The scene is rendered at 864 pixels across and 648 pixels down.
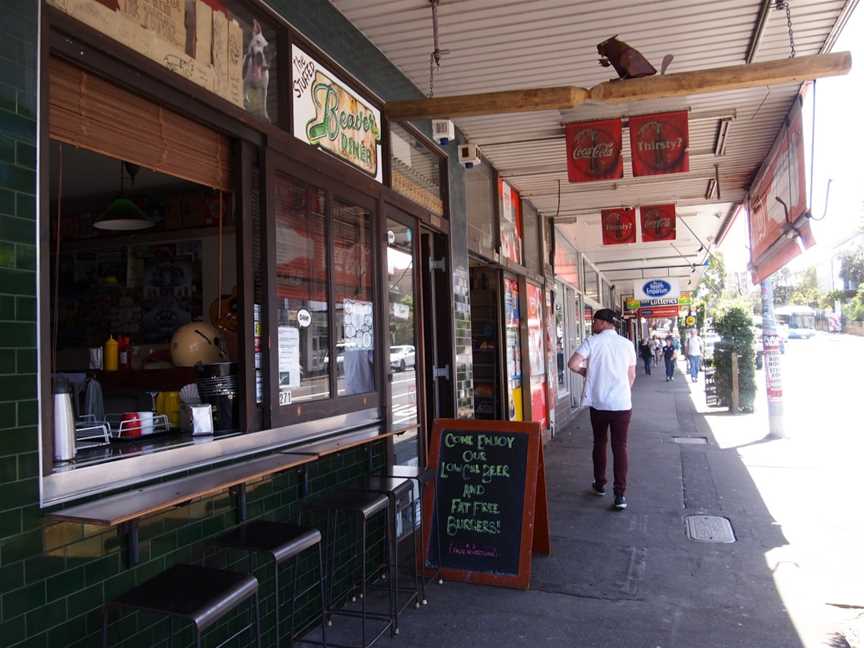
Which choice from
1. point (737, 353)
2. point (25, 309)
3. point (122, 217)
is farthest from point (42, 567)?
point (737, 353)

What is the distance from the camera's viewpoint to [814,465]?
282 inches

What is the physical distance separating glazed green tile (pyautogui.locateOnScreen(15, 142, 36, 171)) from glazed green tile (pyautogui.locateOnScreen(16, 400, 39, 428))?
23.0 inches

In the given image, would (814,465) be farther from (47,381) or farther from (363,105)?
(47,381)

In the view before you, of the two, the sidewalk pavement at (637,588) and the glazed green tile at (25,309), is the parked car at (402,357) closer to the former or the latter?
the sidewalk pavement at (637,588)

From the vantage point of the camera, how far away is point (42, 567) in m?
2.09

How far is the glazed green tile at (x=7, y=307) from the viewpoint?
6.58 ft

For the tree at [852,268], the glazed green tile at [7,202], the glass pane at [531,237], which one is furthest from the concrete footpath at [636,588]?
the tree at [852,268]

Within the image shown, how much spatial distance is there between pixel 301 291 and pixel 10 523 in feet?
6.32

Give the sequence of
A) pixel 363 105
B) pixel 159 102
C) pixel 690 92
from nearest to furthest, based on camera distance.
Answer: pixel 159 102
pixel 690 92
pixel 363 105

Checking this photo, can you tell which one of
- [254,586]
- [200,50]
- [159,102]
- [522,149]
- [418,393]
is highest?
[522,149]

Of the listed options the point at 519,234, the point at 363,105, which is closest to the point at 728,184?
the point at 519,234

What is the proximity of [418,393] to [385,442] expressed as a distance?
0.76 metres

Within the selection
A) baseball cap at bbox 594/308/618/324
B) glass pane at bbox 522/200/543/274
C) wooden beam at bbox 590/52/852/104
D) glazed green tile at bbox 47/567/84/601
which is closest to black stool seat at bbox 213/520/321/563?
glazed green tile at bbox 47/567/84/601

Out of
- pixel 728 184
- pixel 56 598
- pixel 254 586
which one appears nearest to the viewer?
pixel 56 598
